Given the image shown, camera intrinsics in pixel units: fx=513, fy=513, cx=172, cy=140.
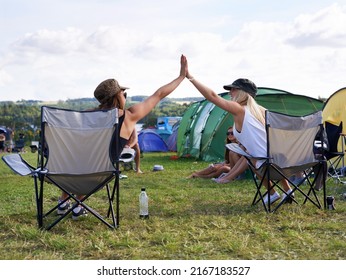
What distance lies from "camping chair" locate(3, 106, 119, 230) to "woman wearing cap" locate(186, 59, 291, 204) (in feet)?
3.28

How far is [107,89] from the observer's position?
406cm

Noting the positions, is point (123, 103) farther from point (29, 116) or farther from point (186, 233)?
point (29, 116)

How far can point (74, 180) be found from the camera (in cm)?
373

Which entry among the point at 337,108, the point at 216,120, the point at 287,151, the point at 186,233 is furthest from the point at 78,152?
the point at 216,120

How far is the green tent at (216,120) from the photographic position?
1033cm

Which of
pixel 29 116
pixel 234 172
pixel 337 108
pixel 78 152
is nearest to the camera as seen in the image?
pixel 78 152

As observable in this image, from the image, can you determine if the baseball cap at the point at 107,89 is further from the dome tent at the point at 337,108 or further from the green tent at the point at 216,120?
the green tent at the point at 216,120

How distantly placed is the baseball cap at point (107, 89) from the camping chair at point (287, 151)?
1.14 meters

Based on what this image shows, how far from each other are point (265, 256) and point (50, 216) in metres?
2.01

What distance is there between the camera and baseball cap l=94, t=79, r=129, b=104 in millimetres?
4062

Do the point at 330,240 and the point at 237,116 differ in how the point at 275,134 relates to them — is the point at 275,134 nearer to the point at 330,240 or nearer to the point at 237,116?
the point at 237,116

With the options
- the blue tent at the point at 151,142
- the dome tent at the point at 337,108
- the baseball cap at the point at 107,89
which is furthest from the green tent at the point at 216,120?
the baseball cap at the point at 107,89

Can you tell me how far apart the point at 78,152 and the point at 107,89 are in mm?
570

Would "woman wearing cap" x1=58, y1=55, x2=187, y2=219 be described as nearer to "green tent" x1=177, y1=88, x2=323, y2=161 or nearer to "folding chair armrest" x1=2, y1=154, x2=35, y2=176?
"folding chair armrest" x1=2, y1=154, x2=35, y2=176
